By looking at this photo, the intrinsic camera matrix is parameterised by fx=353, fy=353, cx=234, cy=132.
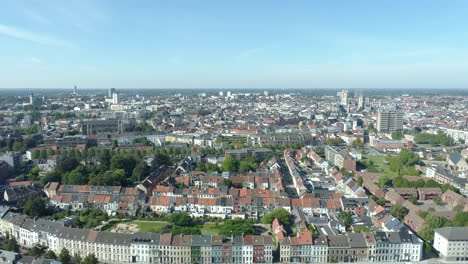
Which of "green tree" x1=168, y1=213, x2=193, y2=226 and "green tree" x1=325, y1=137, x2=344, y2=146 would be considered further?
"green tree" x1=325, y1=137, x2=344, y2=146

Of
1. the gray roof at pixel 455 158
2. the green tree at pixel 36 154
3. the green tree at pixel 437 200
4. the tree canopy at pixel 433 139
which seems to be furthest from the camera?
the tree canopy at pixel 433 139

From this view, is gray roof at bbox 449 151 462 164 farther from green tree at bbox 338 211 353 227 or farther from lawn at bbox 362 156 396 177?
green tree at bbox 338 211 353 227

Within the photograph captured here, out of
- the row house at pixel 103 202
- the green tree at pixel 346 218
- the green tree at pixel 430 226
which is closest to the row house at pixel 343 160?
the green tree at pixel 346 218

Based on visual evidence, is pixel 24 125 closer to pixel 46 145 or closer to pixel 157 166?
pixel 46 145

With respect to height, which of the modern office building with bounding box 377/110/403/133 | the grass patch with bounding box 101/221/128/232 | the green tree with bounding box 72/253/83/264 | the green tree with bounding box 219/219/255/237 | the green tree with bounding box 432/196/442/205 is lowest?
the grass patch with bounding box 101/221/128/232

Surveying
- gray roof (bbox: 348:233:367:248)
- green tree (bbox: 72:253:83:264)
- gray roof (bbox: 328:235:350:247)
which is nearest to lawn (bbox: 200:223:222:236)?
gray roof (bbox: 328:235:350:247)

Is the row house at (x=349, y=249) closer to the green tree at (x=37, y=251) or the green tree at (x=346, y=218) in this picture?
the green tree at (x=346, y=218)
